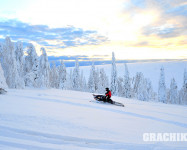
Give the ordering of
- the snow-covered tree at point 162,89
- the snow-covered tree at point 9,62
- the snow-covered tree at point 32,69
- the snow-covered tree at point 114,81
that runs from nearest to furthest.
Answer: the snow-covered tree at point 9,62, the snow-covered tree at point 32,69, the snow-covered tree at point 114,81, the snow-covered tree at point 162,89

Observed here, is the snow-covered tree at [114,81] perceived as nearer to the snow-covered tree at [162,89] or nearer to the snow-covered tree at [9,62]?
the snow-covered tree at [162,89]

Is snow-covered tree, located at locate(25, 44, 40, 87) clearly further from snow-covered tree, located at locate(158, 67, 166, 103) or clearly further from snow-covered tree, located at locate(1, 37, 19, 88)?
snow-covered tree, located at locate(158, 67, 166, 103)

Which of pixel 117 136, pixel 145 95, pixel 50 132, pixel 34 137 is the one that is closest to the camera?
pixel 34 137

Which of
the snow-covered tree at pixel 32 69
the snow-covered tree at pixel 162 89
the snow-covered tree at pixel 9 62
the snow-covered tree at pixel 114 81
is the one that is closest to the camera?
the snow-covered tree at pixel 9 62

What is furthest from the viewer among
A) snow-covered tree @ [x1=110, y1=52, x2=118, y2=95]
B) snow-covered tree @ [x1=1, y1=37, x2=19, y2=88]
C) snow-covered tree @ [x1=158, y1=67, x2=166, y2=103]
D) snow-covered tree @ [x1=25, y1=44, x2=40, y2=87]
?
snow-covered tree @ [x1=158, y1=67, x2=166, y2=103]

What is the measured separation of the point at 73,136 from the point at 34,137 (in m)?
1.49

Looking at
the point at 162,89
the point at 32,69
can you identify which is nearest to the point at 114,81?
the point at 162,89

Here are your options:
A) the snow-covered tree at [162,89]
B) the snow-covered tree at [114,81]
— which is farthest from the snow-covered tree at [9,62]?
the snow-covered tree at [162,89]

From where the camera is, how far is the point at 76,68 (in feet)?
160

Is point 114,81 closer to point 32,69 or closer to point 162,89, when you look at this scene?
point 162,89

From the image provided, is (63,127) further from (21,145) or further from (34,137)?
(21,145)

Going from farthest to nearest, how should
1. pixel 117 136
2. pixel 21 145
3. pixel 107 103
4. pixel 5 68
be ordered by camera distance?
pixel 5 68 < pixel 107 103 < pixel 117 136 < pixel 21 145

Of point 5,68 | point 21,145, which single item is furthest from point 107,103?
point 5,68

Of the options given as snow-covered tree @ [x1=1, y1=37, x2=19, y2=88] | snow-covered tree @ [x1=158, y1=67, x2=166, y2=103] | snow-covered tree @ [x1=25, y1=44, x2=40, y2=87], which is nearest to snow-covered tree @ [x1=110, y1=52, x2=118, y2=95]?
snow-covered tree @ [x1=158, y1=67, x2=166, y2=103]
